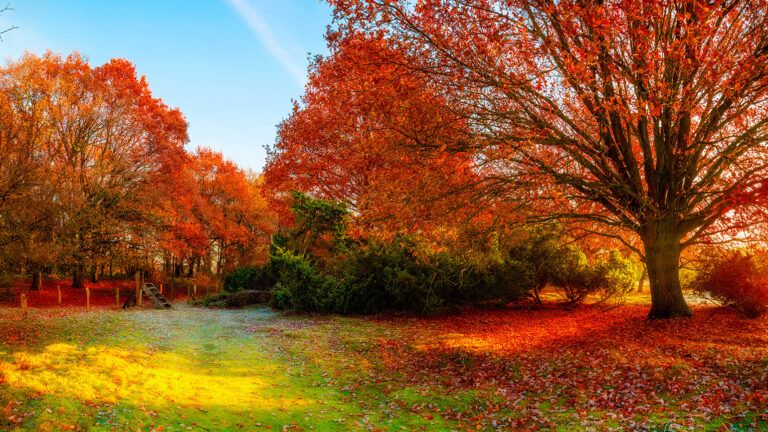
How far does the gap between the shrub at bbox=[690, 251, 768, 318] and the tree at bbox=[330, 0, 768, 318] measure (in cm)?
226

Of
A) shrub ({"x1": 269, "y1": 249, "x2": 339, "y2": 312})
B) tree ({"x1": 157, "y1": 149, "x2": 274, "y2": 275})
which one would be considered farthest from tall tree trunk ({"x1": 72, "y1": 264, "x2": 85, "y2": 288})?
shrub ({"x1": 269, "y1": 249, "x2": 339, "y2": 312})

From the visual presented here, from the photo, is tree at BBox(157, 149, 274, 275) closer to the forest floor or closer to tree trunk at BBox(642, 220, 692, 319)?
the forest floor

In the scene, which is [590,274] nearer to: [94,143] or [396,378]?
[396,378]

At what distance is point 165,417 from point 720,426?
332 inches

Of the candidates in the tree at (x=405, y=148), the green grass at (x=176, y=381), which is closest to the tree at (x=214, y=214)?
the green grass at (x=176, y=381)

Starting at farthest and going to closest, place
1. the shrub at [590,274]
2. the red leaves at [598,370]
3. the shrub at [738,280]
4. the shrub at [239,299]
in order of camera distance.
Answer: the shrub at [239,299] → the shrub at [590,274] → the shrub at [738,280] → the red leaves at [598,370]

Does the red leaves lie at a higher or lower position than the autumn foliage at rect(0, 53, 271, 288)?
lower

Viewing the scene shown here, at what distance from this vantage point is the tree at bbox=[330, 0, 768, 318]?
33.6ft

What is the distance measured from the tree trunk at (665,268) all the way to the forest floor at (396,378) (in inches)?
24.3

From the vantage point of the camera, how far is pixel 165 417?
26.3 feet

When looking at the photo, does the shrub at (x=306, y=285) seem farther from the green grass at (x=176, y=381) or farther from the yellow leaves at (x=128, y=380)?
the yellow leaves at (x=128, y=380)

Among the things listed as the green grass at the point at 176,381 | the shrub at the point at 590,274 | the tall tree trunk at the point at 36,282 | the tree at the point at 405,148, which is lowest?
the green grass at the point at 176,381

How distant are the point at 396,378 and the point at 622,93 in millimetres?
8692

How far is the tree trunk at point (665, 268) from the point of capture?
13547 mm
